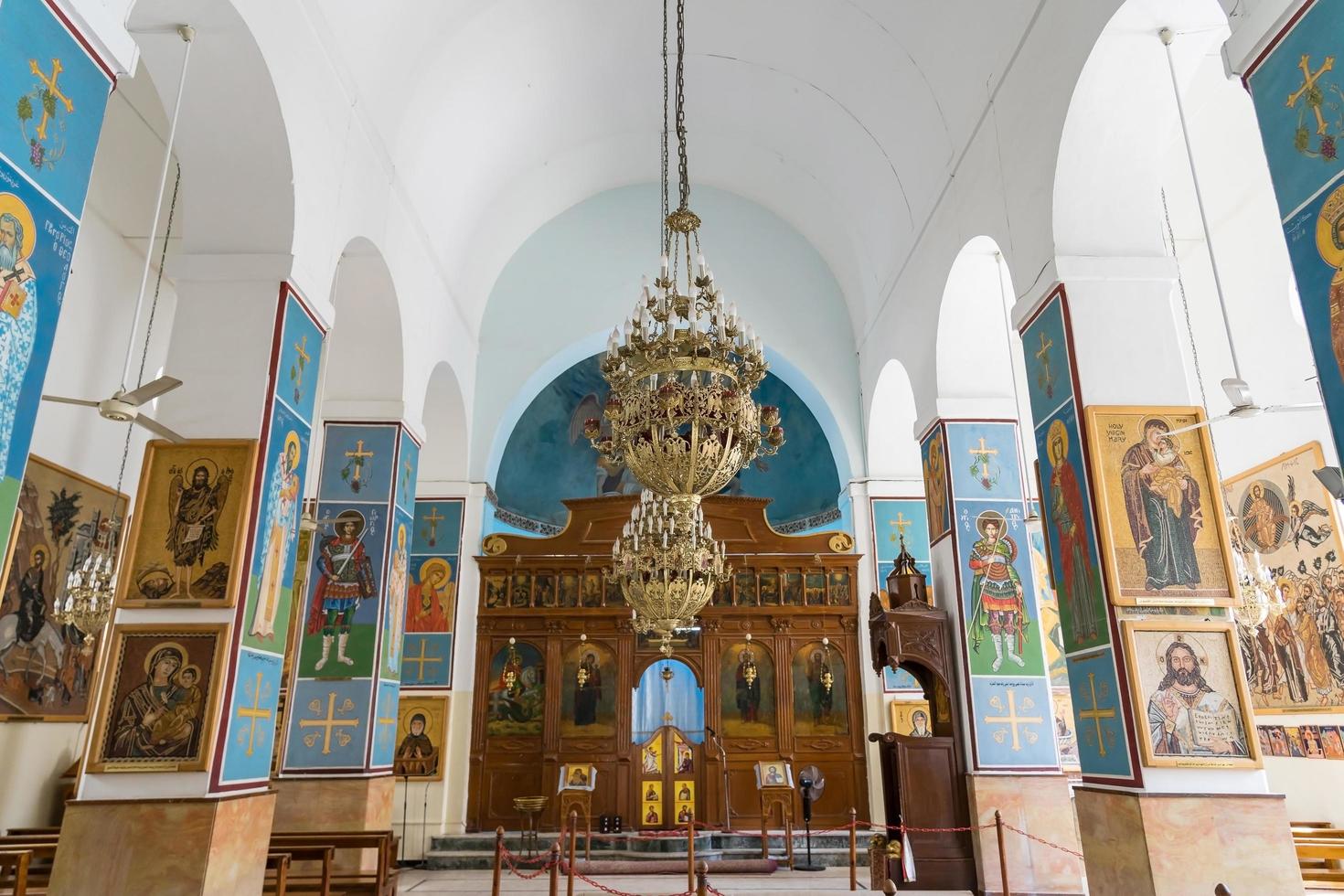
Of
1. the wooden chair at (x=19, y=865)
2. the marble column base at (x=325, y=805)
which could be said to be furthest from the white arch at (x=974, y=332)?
the wooden chair at (x=19, y=865)

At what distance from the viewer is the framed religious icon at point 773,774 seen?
1172 centimetres

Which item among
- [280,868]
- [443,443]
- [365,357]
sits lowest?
[280,868]

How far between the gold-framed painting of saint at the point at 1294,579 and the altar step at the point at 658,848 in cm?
485

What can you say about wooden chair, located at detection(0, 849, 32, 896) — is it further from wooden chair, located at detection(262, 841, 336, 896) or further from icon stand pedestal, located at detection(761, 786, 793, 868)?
icon stand pedestal, located at detection(761, 786, 793, 868)

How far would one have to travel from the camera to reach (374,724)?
350 inches

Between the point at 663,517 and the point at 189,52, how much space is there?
5628mm

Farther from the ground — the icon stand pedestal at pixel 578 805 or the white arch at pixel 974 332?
the white arch at pixel 974 332

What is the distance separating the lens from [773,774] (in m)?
11.8

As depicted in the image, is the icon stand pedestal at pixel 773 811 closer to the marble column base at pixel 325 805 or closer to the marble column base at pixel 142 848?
the marble column base at pixel 325 805

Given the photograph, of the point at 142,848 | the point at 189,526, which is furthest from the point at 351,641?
the point at 142,848

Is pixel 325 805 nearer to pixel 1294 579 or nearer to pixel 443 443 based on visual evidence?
pixel 443 443

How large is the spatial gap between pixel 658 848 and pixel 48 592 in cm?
728

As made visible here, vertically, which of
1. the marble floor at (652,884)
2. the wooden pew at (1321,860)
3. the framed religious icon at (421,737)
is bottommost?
the marble floor at (652,884)

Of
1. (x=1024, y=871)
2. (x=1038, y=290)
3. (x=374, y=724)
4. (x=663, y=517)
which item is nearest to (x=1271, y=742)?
(x=1024, y=871)
